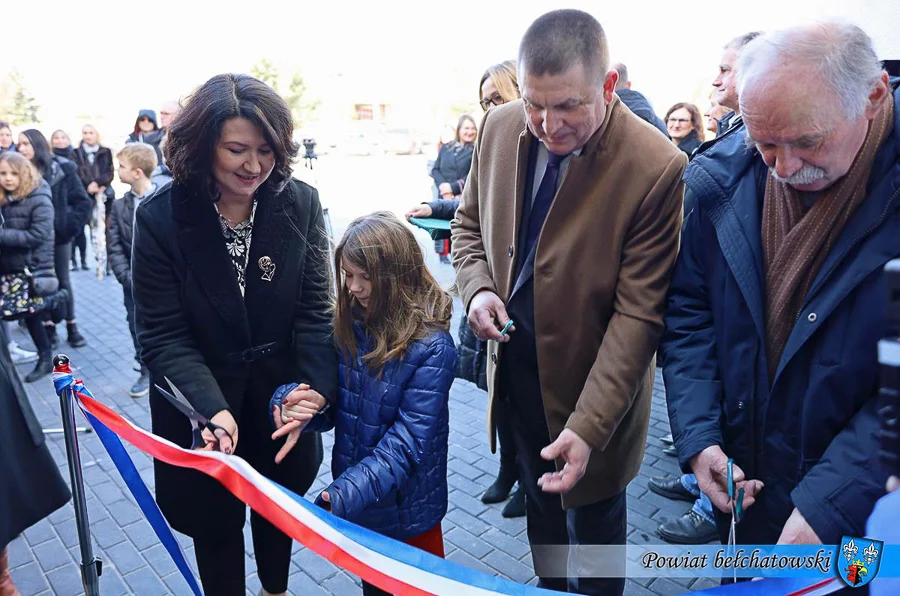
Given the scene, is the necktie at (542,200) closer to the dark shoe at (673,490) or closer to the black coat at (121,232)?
the dark shoe at (673,490)

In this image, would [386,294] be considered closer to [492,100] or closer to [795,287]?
[795,287]

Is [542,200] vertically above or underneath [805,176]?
underneath

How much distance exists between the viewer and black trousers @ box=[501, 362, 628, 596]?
2.51 m

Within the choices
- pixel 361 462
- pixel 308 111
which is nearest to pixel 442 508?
pixel 361 462

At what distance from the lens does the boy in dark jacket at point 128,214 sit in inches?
214

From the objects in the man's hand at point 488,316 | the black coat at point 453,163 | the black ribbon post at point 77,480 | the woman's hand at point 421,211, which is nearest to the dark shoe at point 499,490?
the woman's hand at point 421,211

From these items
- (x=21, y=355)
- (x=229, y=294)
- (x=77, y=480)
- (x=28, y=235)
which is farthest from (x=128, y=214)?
(x=229, y=294)

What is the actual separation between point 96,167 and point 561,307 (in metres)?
9.87

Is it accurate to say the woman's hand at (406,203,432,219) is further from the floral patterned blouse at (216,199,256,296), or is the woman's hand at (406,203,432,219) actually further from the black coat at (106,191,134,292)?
the black coat at (106,191,134,292)

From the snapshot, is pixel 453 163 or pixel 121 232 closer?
pixel 121 232

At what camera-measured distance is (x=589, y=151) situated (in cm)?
215

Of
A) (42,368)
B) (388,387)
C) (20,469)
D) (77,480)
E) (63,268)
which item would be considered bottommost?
(42,368)

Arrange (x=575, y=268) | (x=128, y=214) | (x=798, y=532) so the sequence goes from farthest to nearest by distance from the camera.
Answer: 1. (x=128, y=214)
2. (x=575, y=268)
3. (x=798, y=532)

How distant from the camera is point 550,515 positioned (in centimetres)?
267
